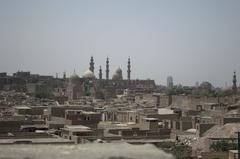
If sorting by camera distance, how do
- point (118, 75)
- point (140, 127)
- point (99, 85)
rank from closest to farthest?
1. point (140, 127)
2. point (99, 85)
3. point (118, 75)

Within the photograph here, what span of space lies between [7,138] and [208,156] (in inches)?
293

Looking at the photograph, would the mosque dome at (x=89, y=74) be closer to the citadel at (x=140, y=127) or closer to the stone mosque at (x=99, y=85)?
the stone mosque at (x=99, y=85)

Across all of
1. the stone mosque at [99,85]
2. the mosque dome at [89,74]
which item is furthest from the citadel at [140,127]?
the mosque dome at [89,74]

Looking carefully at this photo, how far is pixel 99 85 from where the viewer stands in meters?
66.4

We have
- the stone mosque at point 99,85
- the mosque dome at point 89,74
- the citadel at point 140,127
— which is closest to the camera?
the citadel at point 140,127

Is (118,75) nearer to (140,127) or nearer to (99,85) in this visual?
(99,85)

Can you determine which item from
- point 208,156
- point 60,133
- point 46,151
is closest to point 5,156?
point 46,151

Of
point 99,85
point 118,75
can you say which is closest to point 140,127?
point 99,85

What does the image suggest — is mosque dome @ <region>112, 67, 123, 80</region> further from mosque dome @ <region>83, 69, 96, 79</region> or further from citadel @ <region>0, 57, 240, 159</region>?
citadel @ <region>0, 57, 240, 159</region>

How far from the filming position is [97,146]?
12.2 metres

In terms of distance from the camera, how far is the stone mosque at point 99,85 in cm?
5650

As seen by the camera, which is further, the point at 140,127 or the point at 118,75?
the point at 118,75

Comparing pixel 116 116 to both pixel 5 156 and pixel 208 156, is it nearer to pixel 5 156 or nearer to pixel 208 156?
pixel 208 156

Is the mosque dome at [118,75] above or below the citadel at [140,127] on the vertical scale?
above
